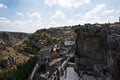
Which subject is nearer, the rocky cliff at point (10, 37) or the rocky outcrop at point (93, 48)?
the rocky outcrop at point (93, 48)

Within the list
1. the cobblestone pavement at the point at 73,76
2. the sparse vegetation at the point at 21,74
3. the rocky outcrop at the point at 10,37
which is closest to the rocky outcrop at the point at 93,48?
the cobblestone pavement at the point at 73,76

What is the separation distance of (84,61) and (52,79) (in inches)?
184

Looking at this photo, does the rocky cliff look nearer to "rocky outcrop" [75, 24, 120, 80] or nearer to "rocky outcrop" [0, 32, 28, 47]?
"rocky outcrop" [0, 32, 28, 47]

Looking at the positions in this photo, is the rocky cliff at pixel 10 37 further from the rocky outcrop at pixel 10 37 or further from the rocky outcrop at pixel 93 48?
the rocky outcrop at pixel 93 48

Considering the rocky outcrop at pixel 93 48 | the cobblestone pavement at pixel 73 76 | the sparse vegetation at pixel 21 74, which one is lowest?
the sparse vegetation at pixel 21 74

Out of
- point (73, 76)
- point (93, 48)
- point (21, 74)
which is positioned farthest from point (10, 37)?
point (73, 76)

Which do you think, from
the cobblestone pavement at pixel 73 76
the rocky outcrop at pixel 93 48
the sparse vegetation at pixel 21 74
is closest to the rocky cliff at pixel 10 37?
the sparse vegetation at pixel 21 74

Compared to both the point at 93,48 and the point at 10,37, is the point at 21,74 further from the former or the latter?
the point at 10,37

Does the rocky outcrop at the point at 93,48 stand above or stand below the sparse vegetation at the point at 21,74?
above

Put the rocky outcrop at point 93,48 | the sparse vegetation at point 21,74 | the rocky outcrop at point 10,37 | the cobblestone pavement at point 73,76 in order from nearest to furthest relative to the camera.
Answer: the cobblestone pavement at point 73,76
the rocky outcrop at point 93,48
the sparse vegetation at point 21,74
the rocky outcrop at point 10,37

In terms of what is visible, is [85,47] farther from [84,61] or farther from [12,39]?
[12,39]

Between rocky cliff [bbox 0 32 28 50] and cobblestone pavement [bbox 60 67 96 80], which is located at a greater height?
cobblestone pavement [bbox 60 67 96 80]

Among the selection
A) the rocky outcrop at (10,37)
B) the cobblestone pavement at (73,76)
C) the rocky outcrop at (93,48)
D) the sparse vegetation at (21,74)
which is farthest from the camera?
the rocky outcrop at (10,37)

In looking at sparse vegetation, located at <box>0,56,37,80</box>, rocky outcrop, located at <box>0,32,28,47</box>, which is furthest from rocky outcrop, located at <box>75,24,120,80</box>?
rocky outcrop, located at <box>0,32,28,47</box>
